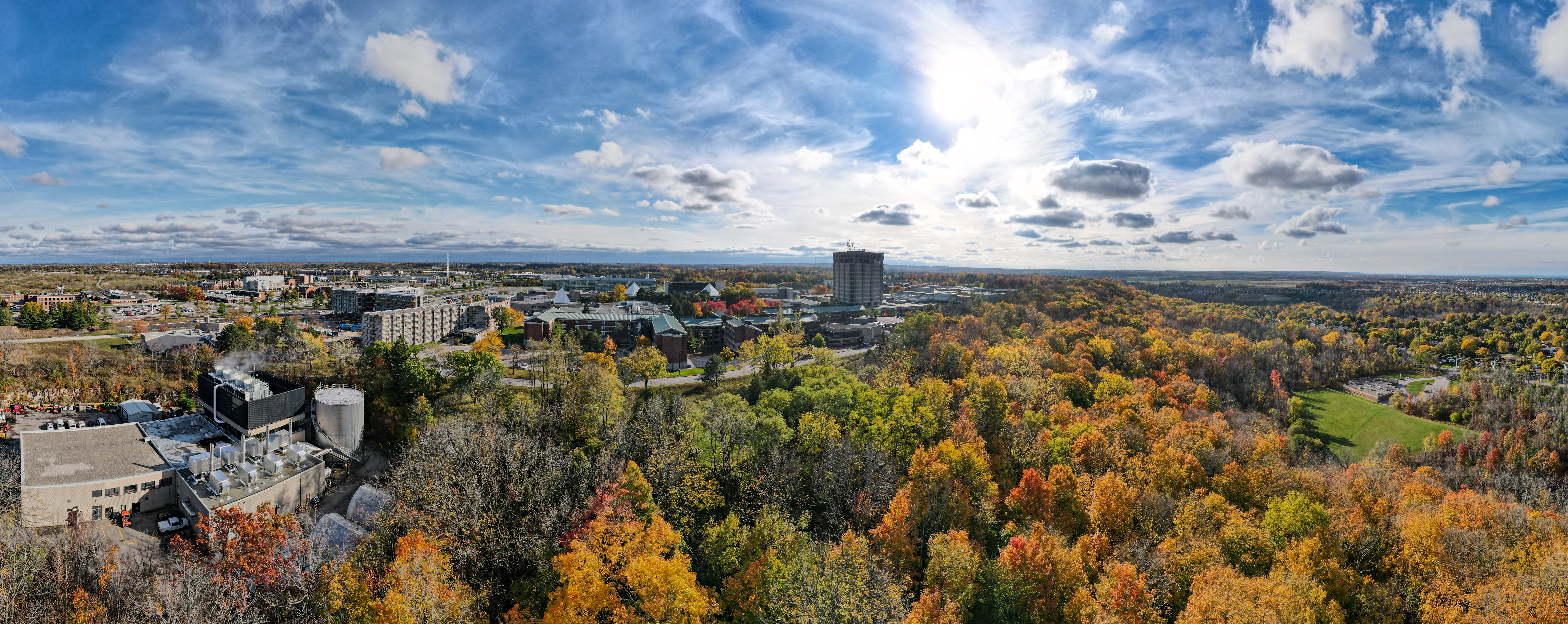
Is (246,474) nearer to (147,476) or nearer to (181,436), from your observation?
(147,476)

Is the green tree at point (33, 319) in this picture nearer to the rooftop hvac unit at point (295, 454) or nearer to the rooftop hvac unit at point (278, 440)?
the rooftop hvac unit at point (278, 440)

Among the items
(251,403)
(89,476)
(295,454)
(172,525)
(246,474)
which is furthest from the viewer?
(251,403)

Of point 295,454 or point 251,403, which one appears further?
point 251,403

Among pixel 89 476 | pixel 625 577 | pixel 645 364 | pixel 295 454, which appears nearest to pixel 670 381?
pixel 645 364

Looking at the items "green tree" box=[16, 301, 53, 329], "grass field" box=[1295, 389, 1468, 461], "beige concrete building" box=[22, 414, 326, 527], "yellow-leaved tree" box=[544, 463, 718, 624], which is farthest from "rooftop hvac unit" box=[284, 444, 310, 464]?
"grass field" box=[1295, 389, 1468, 461]

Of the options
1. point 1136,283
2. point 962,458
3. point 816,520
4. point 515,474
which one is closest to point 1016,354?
point 962,458

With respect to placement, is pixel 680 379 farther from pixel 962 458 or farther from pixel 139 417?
Result: pixel 139 417

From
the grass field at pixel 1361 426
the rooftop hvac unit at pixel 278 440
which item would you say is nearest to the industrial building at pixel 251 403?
the rooftop hvac unit at pixel 278 440

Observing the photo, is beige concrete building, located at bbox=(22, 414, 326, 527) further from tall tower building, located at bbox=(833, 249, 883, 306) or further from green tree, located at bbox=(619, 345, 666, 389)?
tall tower building, located at bbox=(833, 249, 883, 306)
